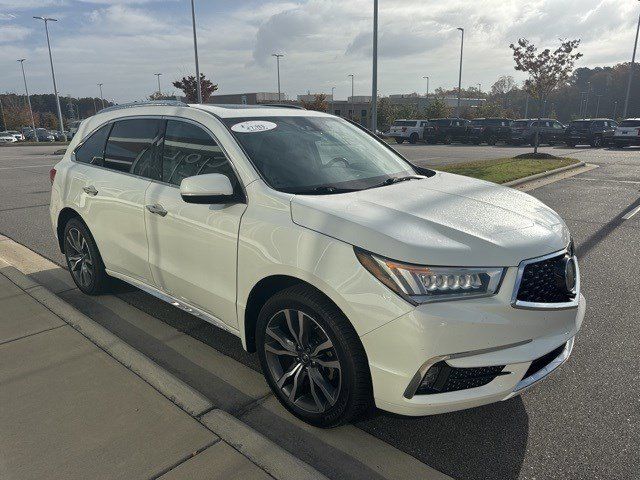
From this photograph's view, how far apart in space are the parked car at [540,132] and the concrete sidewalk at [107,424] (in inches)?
1184

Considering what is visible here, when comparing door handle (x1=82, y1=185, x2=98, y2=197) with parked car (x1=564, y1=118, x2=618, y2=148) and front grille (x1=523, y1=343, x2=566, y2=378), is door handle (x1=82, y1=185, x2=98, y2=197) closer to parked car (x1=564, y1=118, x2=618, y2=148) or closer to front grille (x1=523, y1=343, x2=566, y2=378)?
front grille (x1=523, y1=343, x2=566, y2=378)

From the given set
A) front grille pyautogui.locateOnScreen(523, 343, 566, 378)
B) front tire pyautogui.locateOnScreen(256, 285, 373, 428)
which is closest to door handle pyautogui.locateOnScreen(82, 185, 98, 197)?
front tire pyautogui.locateOnScreen(256, 285, 373, 428)

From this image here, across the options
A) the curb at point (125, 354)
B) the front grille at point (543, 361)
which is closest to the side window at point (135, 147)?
the curb at point (125, 354)

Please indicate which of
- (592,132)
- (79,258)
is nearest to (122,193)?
(79,258)

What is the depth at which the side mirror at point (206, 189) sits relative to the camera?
9.35ft

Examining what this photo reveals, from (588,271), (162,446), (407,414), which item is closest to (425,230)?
(407,414)

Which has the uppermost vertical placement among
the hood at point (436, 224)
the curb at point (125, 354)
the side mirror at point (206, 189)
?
the side mirror at point (206, 189)

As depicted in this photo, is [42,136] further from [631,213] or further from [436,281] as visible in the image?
[436,281]

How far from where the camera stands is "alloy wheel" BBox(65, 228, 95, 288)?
14.9ft

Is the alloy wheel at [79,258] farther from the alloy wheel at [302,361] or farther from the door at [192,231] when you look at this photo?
the alloy wheel at [302,361]

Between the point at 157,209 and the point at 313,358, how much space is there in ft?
5.37

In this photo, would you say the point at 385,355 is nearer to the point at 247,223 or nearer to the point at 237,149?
the point at 247,223

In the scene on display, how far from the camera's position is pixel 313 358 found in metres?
2.68

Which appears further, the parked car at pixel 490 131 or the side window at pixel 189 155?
the parked car at pixel 490 131
